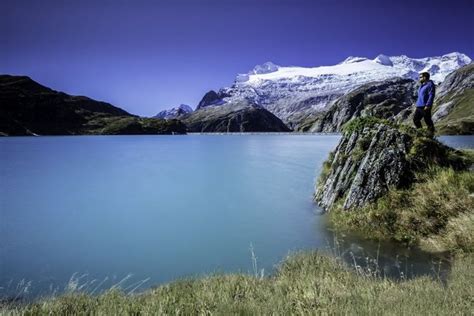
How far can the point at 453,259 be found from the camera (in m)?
8.88

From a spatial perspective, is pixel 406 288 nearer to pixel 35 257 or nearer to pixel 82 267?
pixel 82 267

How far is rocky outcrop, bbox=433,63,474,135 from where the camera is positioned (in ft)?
358

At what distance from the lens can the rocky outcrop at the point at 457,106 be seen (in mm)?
109262

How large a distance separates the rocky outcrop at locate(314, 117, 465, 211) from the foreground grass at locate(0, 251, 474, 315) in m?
5.36

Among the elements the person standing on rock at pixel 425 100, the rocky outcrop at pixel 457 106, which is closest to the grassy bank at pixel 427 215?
the person standing on rock at pixel 425 100

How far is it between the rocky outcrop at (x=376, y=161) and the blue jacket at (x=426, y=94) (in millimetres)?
1809

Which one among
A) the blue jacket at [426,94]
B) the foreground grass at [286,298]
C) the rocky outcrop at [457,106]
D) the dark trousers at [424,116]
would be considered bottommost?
the foreground grass at [286,298]

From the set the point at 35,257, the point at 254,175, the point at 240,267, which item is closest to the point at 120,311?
the point at 240,267

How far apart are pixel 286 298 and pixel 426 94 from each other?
14.0m

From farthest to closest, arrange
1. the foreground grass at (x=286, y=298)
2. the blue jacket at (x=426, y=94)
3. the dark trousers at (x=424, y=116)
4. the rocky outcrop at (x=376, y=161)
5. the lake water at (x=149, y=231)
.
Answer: the dark trousers at (x=424, y=116)
the blue jacket at (x=426, y=94)
the rocky outcrop at (x=376, y=161)
the lake water at (x=149, y=231)
the foreground grass at (x=286, y=298)

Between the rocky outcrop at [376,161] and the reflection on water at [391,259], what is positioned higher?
the rocky outcrop at [376,161]

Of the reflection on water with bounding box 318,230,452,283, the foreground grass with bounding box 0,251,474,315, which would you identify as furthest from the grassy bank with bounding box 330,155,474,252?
the foreground grass with bounding box 0,251,474,315

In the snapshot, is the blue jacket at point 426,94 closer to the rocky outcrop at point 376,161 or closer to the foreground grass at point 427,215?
the rocky outcrop at point 376,161

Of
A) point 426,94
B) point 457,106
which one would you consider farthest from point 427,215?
point 457,106
